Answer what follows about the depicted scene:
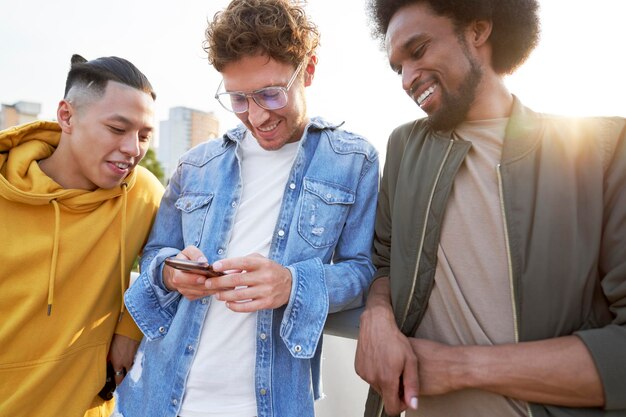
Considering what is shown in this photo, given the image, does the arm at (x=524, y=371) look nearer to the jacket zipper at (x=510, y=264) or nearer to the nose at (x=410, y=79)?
the jacket zipper at (x=510, y=264)

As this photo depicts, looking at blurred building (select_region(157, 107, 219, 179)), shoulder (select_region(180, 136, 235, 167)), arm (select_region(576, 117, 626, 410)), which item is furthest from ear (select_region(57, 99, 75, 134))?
blurred building (select_region(157, 107, 219, 179))

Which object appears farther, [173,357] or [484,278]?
[173,357]

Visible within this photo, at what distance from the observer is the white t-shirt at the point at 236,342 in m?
1.92

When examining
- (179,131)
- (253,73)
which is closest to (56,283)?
(253,73)

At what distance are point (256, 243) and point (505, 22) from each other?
1495 mm

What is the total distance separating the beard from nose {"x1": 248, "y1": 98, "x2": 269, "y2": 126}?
2.41ft

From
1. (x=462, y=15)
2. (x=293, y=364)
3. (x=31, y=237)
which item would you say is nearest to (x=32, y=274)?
(x=31, y=237)

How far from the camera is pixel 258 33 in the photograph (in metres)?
2.19

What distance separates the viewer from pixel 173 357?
2.01 meters

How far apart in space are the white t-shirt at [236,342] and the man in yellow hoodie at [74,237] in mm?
586

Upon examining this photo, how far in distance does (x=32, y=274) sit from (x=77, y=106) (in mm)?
877

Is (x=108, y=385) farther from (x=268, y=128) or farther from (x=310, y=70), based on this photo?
(x=310, y=70)

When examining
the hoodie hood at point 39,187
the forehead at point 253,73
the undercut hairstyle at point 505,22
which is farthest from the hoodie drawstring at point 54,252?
the undercut hairstyle at point 505,22

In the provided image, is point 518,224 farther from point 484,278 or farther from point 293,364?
point 293,364
